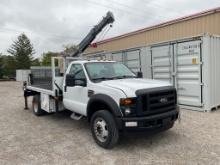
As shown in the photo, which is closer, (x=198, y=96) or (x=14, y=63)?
(x=198, y=96)

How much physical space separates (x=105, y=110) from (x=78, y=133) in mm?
1560

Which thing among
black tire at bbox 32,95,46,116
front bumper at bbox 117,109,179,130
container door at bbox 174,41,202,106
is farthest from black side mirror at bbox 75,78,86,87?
container door at bbox 174,41,202,106

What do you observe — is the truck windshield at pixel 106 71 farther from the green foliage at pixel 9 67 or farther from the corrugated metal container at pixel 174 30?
the green foliage at pixel 9 67

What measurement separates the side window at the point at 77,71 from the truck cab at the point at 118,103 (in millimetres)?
29

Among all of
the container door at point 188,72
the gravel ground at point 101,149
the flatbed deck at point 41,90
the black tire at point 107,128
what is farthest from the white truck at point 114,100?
the container door at point 188,72

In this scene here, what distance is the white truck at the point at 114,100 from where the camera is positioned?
13.8ft

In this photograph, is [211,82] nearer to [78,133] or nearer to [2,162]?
[78,133]

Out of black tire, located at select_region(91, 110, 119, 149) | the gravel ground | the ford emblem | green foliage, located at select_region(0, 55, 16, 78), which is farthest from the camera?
green foliage, located at select_region(0, 55, 16, 78)

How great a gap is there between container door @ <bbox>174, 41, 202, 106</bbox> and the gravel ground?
1329 mm

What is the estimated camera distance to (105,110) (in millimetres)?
4605

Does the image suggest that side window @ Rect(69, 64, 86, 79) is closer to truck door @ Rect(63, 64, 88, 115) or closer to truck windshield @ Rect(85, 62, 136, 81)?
truck door @ Rect(63, 64, 88, 115)

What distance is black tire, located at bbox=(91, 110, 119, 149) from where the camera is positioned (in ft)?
14.2

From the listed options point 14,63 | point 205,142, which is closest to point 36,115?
point 205,142

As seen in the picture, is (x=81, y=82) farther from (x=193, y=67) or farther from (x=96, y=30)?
(x=96, y=30)
